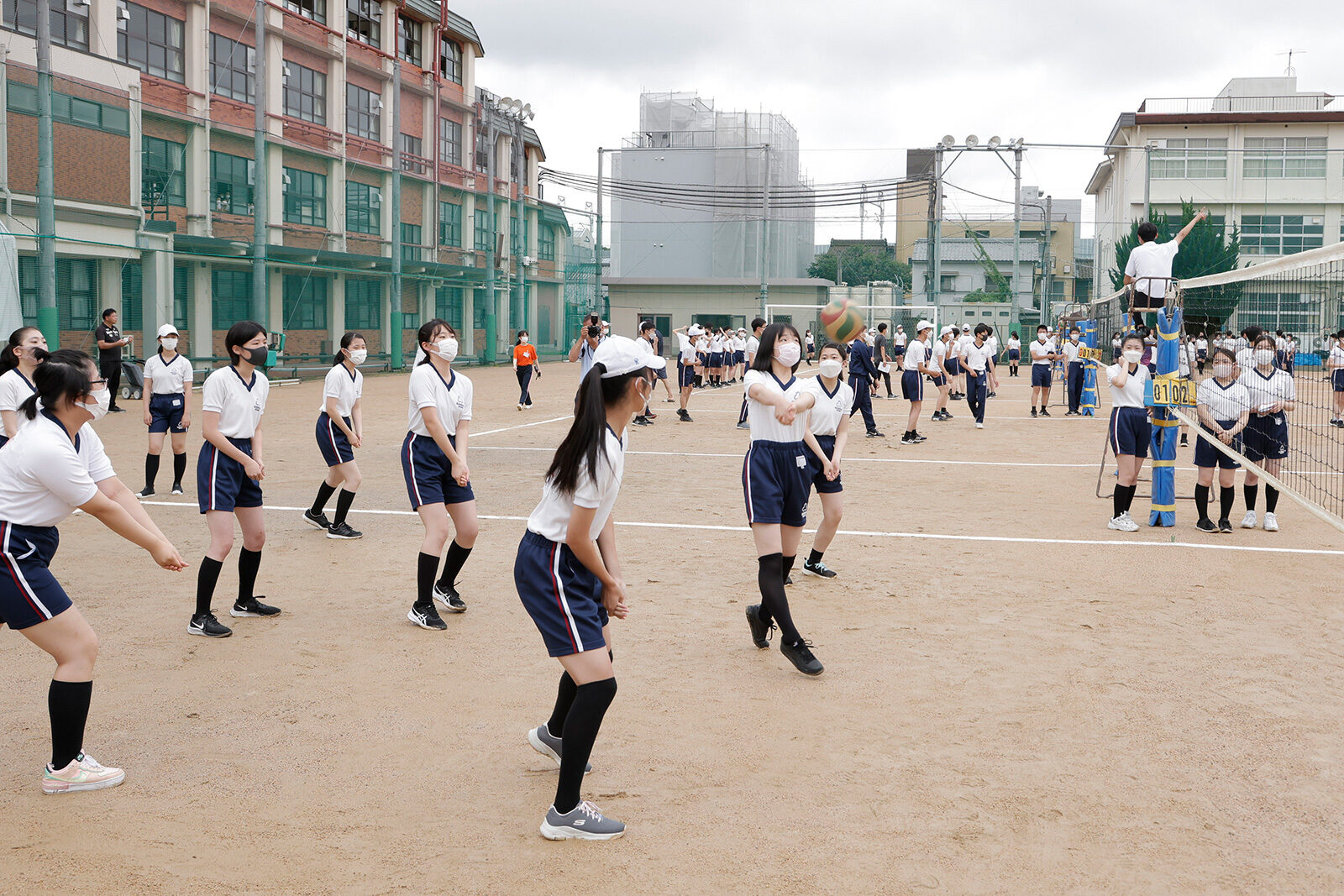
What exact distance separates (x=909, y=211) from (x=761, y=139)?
1360cm

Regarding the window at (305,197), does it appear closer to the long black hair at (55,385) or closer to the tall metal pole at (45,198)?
the tall metal pole at (45,198)

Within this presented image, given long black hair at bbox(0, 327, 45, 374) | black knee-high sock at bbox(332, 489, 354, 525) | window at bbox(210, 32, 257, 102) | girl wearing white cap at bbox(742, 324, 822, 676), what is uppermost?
window at bbox(210, 32, 257, 102)

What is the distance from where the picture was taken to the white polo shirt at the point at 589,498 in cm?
383

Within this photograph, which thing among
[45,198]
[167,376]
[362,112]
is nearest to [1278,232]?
[362,112]

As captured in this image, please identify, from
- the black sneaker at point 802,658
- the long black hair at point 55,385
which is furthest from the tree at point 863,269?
the long black hair at point 55,385

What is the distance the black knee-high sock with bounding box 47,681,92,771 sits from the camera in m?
4.31

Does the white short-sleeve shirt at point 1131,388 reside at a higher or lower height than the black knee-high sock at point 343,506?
higher

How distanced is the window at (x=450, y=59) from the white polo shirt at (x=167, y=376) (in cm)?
3486

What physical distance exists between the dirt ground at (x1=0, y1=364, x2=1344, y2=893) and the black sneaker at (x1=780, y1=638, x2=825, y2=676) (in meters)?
0.06

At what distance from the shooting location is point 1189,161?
5041 centimetres

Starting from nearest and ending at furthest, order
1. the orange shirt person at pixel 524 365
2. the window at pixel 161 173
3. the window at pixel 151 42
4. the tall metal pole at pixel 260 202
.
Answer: the orange shirt person at pixel 524 365 → the window at pixel 161 173 → the window at pixel 151 42 → the tall metal pole at pixel 260 202

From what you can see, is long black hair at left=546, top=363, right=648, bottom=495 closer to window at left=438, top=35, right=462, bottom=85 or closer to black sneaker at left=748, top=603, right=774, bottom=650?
black sneaker at left=748, top=603, right=774, bottom=650

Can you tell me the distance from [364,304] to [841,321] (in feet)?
112

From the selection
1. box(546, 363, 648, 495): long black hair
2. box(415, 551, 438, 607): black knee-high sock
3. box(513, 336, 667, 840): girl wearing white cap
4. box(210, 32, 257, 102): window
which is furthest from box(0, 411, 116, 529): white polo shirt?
box(210, 32, 257, 102): window
